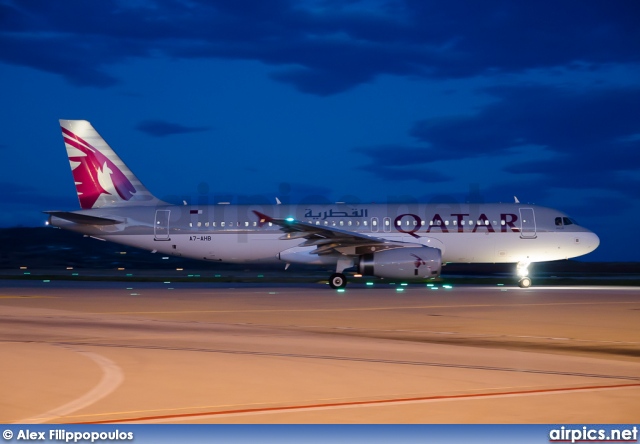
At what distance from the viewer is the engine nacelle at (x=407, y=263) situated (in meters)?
32.8

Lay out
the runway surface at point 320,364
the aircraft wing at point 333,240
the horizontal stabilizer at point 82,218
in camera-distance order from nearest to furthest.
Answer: the runway surface at point 320,364
the aircraft wing at point 333,240
the horizontal stabilizer at point 82,218

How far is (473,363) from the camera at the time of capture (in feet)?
40.7

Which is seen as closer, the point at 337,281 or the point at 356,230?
the point at 337,281

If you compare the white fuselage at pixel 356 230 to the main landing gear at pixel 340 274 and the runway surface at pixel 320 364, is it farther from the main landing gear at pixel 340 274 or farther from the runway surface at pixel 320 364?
the runway surface at pixel 320 364

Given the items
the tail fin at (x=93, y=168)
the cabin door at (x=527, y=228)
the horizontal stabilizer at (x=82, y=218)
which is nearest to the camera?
the cabin door at (x=527, y=228)

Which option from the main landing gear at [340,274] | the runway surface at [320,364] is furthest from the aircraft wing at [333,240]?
the runway surface at [320,364]

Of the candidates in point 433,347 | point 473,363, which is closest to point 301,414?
point 473,363

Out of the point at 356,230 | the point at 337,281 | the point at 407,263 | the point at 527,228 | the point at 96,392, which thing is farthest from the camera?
the point at 356,230

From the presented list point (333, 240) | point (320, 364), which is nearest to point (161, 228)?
point (333, 240)

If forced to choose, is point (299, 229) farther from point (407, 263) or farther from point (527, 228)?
point (527, 228)

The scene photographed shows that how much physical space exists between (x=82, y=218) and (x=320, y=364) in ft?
89.1

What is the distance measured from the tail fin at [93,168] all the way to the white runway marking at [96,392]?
26.8m

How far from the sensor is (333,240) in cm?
3469

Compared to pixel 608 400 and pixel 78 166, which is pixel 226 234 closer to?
pixel 78 166
